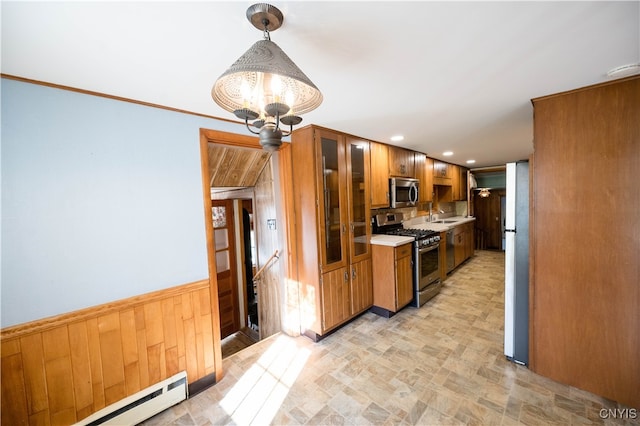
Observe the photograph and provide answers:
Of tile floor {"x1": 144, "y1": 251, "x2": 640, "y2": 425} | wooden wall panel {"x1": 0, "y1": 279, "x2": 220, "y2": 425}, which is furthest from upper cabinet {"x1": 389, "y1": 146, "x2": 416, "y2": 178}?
wooden wall panel {"x1": 0, "y1": 279, "x2": 220, "y2": 425}

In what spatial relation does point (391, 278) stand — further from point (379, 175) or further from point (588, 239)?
point (588, 239)

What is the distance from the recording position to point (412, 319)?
9.94ft

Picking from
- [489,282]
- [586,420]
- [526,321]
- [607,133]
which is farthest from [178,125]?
[489,282]

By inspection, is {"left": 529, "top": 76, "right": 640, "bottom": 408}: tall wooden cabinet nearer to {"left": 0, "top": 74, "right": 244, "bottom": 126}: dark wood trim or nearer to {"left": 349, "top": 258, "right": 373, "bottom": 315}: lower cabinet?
{"left": 349, "top": 258, "right": 373, "bottom": 315}: lower cabinet

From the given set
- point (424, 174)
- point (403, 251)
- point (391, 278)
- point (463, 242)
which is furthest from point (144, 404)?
point (463, 242)

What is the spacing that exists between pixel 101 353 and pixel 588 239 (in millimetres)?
3494

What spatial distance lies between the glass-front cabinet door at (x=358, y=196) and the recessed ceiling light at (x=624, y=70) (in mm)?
2044

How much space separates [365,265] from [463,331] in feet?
4.25

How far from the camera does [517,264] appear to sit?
7.09 feet

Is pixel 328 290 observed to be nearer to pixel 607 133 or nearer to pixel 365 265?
pixel 365 265

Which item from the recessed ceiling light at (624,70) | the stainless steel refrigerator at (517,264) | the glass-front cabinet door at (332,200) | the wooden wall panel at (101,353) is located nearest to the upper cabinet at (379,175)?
the glass-front cabinet door at (332,200)

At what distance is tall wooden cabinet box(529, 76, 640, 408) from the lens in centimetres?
163

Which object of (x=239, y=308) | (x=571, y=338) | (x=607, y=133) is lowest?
(x=239, y=308)

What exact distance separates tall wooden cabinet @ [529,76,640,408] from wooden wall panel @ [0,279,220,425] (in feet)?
9.17
